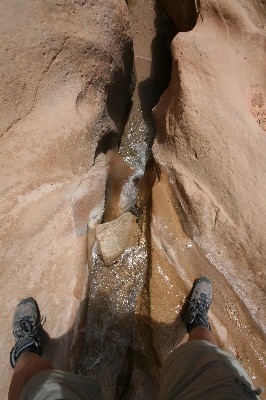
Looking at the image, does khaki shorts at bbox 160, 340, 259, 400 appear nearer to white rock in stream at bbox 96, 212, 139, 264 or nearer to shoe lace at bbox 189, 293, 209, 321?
shoe lace at bbox 189, 293, 209, 321

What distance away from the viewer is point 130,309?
2.21 m

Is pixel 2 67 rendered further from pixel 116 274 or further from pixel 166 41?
pixel 166 41

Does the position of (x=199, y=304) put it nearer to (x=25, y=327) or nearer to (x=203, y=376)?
(x=203, y=376)

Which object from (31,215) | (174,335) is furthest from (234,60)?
(174,335)

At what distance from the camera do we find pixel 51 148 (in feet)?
6.40

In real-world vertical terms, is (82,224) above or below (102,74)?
below

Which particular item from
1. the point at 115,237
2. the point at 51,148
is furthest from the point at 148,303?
the point at 51,148

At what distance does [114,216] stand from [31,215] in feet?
2.24

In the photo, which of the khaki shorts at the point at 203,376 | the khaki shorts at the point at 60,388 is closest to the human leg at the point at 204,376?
the khaki shorts at the point at 203,376

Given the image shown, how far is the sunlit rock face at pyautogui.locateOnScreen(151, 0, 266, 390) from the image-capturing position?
6.13 feet

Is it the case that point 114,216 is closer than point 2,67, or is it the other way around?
point 2,67

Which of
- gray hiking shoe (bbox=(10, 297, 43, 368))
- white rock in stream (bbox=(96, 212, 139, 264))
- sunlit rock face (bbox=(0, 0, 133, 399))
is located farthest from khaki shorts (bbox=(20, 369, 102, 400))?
white rock in stream (bbox=(96, 212, 139, 264))

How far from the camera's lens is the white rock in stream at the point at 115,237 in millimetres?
2217

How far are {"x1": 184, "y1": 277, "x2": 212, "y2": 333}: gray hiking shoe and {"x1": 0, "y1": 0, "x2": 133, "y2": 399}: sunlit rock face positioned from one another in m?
0.63
